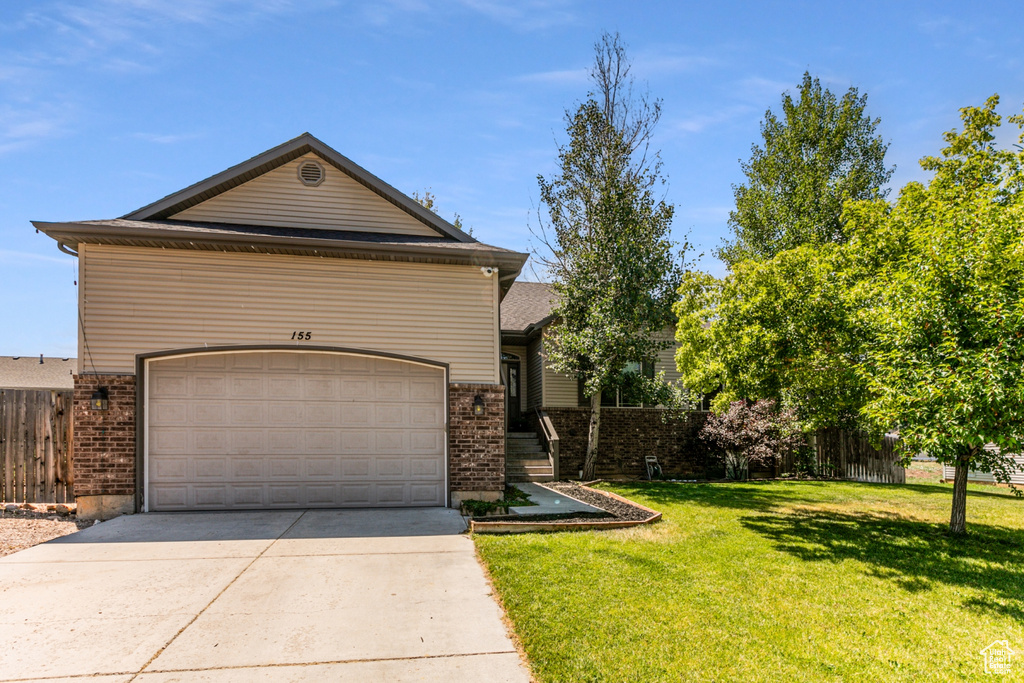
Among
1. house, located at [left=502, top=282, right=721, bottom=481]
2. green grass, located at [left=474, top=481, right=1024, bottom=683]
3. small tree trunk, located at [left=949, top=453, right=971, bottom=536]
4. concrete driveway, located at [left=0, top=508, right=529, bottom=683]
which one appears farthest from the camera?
house, located at [left=502, top=282, right=721, bottom=481]

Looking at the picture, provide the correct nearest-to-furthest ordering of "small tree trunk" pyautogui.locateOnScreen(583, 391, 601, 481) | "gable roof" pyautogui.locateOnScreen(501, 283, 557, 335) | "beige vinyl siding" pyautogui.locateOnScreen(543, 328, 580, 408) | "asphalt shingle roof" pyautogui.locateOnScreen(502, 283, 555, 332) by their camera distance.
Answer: "small tree trunk" pyautogui.locateOnScreen(583, 391, 601, 481) → "beige vinyl siding" pyautogui.locateOnScreen(543, 328, 580, 408) → "gable roof" pyautogui.locateOnScreen(501, 283, 557, 335) → "asphalt shingle roof" pyautogui.locateOnScreen(502, 283, 555, 332)

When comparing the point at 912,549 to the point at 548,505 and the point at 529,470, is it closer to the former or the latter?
the point at 548,505

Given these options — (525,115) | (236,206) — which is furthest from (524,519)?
(525,115)

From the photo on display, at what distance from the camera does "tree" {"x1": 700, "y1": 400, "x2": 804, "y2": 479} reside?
15750mm

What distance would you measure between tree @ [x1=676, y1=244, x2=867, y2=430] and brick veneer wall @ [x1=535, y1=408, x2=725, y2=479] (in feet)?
22.5

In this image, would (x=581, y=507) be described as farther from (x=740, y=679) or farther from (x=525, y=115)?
(x=525, y=115)

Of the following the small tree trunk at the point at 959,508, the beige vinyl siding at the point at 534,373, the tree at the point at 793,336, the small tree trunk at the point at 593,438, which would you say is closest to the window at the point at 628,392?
the small tree trunk at the point at 593,438

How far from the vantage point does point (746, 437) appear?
16.0m

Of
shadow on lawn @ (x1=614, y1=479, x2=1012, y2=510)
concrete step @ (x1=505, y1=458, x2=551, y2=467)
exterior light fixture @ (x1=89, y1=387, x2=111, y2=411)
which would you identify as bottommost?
shadow on lawn @ (x1=614, y1=479, x2=1012, y2=510)

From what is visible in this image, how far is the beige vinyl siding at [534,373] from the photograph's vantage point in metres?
16.7

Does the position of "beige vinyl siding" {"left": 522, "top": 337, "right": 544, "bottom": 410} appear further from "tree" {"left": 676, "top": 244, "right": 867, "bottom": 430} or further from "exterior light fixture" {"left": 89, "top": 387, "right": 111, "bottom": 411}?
"exterior light fixture" {"left": 89, "top": 387, "right": 111, "bottom": 411}

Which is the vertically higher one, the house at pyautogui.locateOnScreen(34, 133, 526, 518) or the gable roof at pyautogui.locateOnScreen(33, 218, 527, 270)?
the gable roof at pyautogui.locateOnScreen(33, 218, 527, 270)

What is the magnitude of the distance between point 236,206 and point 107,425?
420cm

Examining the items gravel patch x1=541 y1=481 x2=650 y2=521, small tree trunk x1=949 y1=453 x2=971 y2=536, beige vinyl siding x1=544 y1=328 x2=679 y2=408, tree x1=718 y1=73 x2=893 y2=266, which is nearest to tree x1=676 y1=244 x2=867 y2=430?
small tree trunk x1=949 y1=453 x2=971 y2=536
